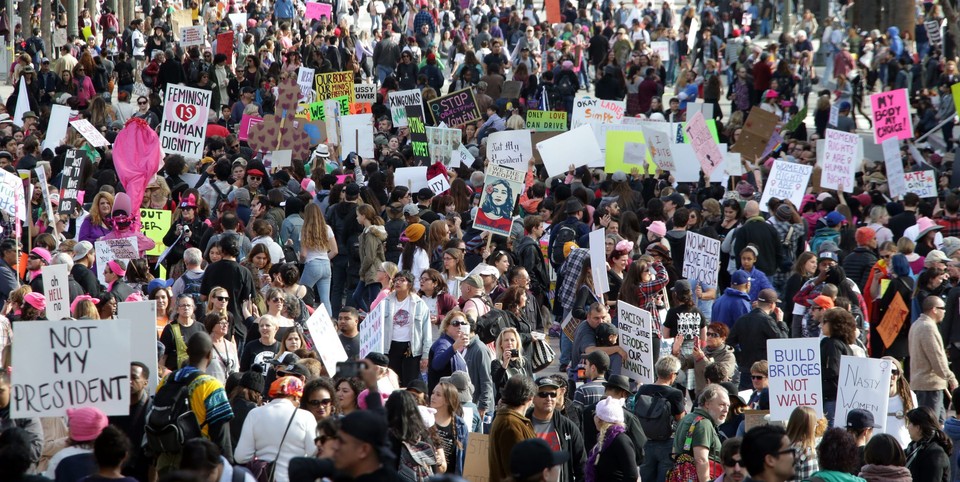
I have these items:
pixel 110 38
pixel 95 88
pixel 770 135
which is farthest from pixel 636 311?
pixel 110 38

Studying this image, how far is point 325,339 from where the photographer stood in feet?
30.7

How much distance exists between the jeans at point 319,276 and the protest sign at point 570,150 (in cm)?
485

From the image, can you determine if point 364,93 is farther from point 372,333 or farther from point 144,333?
point 144,333

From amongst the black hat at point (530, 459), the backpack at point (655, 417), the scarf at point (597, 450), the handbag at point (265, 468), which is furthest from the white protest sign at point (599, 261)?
the black hat at point (530, 459)

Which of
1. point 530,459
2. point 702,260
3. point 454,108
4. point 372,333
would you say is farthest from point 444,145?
point 530,459

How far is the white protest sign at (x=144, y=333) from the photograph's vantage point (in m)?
8.39

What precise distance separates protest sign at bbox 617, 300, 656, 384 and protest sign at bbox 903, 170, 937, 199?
7.72m

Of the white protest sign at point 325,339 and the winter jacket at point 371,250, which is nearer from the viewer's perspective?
the white protest sign at point 325,339

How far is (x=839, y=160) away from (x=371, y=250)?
20.4ft

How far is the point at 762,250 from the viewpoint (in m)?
14.0

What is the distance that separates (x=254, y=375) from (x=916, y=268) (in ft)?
24.4

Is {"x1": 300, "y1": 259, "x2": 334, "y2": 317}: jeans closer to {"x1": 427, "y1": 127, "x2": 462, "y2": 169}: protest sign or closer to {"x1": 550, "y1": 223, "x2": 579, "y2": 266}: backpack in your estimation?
{"x1": 550, "y1": 223, "x2": 579, "y2": 266}: backpack

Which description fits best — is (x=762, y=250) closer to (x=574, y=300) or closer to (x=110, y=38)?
(x=574, y=300)

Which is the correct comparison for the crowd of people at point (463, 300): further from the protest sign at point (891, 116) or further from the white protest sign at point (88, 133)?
the protest sign at point (891, 116)
